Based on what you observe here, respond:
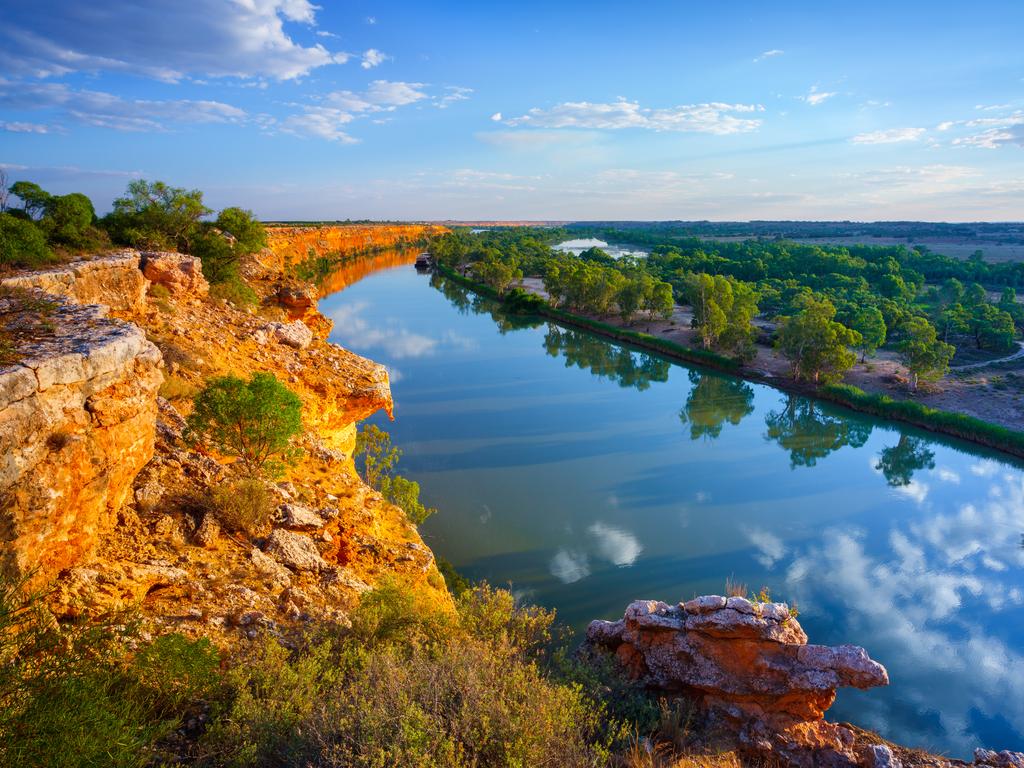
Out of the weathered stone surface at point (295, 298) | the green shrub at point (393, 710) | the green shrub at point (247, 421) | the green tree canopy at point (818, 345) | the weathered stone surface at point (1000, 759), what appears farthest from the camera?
the green tree canopy at point (818, 345)

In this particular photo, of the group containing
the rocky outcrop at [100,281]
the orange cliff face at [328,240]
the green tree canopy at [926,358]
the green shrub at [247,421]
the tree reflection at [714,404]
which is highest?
the orange cliff face at [328,240]

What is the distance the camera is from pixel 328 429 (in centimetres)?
1463

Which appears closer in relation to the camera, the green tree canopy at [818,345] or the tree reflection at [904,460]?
the tree reflection at [904,460]

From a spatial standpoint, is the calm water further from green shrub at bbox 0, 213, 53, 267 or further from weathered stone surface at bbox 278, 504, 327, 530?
green shrub at bbox 0, 213, 53, 267

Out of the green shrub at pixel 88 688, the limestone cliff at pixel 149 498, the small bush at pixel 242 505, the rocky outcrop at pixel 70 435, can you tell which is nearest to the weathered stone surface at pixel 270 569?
the limestone cliff at pixel 149 498

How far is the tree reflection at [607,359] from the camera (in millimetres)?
34875

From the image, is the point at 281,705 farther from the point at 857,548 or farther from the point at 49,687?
the point at 857,548

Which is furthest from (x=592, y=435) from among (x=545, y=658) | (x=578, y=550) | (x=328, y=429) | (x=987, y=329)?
(x=987, y=329)

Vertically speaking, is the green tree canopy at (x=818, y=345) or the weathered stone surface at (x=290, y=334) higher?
the weathered stone surface at (x=290, y=334)

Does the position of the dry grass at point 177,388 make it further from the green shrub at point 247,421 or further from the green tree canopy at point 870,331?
the green tree canopy at point 870,331

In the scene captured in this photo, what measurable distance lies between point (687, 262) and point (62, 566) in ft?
253

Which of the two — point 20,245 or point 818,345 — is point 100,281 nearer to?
point 20,245

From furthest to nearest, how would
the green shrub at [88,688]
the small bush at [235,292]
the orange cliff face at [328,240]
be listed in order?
the orange cliff face at [328,240] < the small bush at [235,292] < the green shrub at [88,688]

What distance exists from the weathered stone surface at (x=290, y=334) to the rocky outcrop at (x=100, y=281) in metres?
3.22
